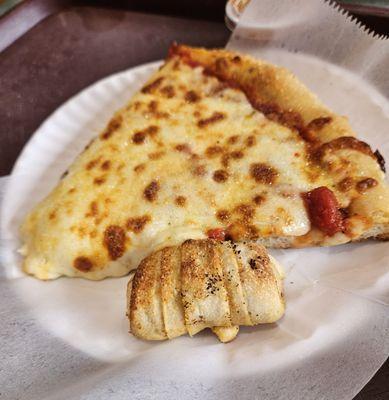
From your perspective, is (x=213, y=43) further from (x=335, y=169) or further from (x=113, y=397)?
(x=113, y=397)

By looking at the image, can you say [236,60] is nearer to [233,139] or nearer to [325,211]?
[233,139]

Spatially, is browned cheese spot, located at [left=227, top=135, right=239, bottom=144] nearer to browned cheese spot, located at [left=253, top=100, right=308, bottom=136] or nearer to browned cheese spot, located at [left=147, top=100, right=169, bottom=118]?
browned cheese spot, located at [left=253, top=100, right=308, bottom=136]

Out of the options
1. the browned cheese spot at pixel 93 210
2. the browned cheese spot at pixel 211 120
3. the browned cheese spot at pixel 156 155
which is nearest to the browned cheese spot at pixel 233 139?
the browned cheese spot at pixel 211 120

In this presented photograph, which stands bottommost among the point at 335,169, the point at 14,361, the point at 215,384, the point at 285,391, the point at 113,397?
the point at 14,361

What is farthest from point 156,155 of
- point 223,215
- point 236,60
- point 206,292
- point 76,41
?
point 76,41

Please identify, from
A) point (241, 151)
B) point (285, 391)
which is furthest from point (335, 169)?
point (285, 391)
